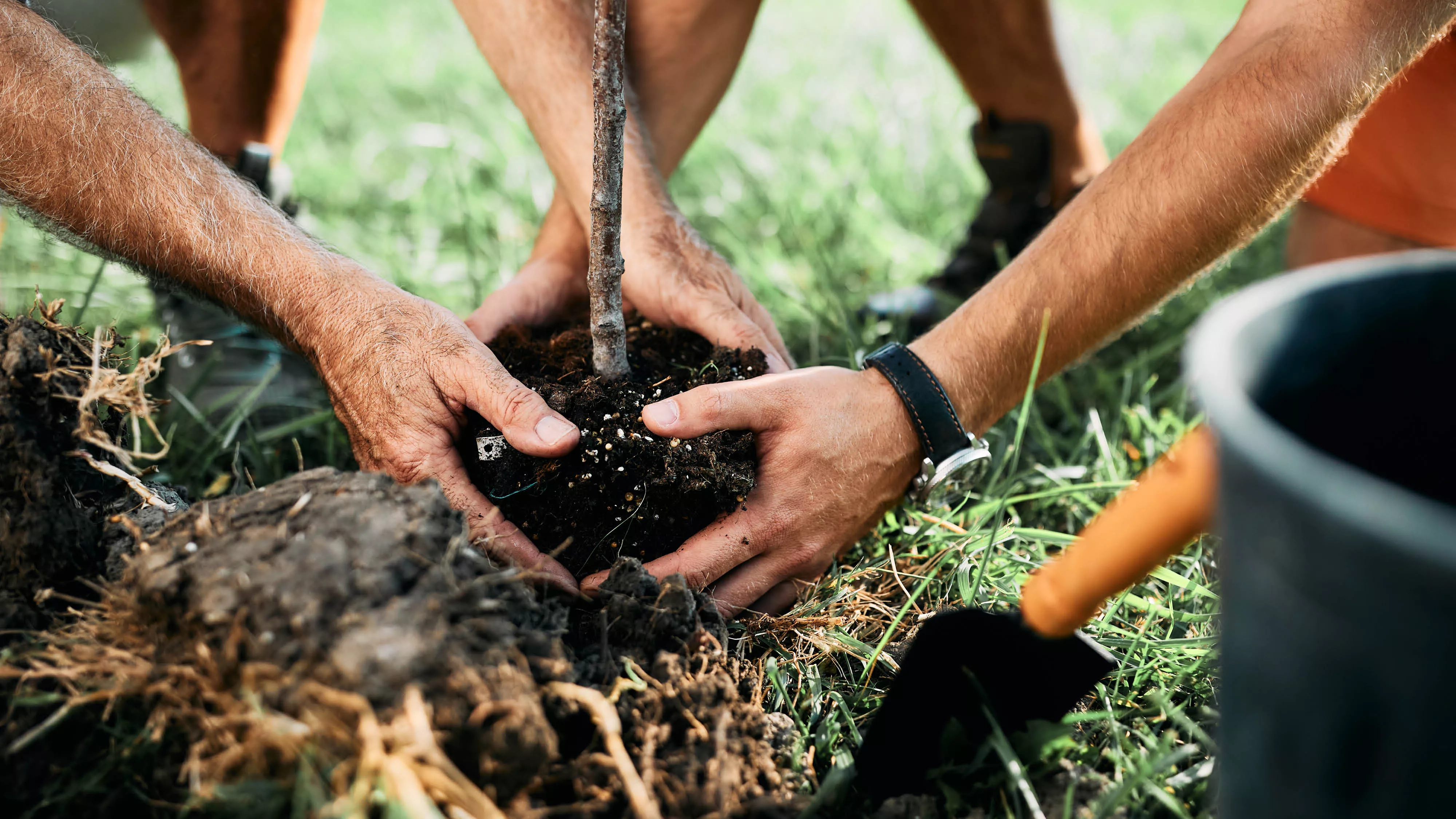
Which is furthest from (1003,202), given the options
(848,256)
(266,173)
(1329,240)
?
(266,173)

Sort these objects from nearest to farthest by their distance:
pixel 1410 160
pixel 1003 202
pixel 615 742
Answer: pixel 615 742 < pixel 1410 160 < pixel 1003 202

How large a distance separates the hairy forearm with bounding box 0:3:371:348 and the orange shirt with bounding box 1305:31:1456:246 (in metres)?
2.43

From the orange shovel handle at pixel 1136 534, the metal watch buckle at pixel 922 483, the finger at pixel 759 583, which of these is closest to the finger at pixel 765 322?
the metal watch buckle at pixel 922 483

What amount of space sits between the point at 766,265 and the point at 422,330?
1900mm

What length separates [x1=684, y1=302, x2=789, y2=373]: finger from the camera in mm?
1757

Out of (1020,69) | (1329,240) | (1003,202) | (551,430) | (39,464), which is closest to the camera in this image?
(39,464)

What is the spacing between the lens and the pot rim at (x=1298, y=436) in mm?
557

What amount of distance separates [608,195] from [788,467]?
564 millimetres

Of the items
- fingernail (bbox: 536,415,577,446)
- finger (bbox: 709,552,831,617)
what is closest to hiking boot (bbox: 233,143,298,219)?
fingernail (bbox: 536,415,577,446)

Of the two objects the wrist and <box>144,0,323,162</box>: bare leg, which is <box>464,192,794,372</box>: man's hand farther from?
<box>144,0,323,162</box>: bare leg

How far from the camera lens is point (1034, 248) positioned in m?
1.62

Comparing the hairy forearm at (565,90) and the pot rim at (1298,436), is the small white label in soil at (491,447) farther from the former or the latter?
the pot rim at (1298,436)

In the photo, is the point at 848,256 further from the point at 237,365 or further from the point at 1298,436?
the point at 1298,436

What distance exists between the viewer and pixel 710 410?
4.77 ft
